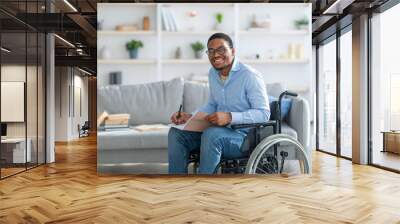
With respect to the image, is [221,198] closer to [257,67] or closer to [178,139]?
[178,139]

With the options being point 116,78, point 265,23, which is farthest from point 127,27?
point 265,23

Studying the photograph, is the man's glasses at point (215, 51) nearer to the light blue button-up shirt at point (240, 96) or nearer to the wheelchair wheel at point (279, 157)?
the light blue button-up shirt at point (240, 96)

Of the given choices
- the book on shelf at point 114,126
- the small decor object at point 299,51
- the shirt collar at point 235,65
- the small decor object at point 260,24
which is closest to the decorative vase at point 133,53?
the book on shelf at point 114,126

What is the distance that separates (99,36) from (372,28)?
4.28m

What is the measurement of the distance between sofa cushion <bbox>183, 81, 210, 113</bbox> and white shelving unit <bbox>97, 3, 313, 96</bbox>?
5.8 inches

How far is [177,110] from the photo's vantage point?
5238 millimetres

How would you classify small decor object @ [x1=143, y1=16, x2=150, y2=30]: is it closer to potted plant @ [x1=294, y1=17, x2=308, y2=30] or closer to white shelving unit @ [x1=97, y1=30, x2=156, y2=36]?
white shelving unit @ [x1=97, y1=30, x2=156, y2=36]

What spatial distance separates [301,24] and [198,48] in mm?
1342

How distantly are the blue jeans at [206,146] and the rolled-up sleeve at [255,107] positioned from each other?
17 centimetres

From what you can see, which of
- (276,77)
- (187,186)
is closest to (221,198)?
(187,186)

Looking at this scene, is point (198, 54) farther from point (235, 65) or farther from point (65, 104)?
point (65, 104)

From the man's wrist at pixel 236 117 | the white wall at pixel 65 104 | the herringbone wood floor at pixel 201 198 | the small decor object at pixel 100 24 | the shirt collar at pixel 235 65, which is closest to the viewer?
the herringbone wood floor at pixel 201 198

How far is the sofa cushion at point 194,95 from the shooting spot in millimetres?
5199

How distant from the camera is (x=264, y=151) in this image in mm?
5160
